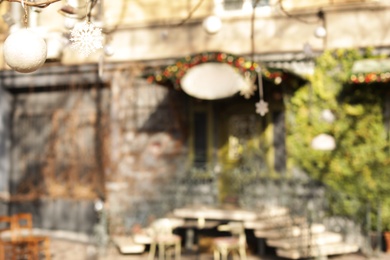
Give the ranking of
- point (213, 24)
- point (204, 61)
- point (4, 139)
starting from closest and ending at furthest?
point (213, 24)
point (204, 61)
point (4, 139)

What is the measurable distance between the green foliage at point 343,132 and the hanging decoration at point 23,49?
8.70 metres

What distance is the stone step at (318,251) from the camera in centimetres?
894

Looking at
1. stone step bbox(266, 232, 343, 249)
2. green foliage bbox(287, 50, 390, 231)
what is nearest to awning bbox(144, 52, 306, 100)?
green foliage bbox(287, 50, 390, 231)

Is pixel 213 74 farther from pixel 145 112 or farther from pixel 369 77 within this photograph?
pixel 369 77

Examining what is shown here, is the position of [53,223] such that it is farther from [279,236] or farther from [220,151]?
[279,236]

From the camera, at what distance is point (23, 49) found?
2996mm

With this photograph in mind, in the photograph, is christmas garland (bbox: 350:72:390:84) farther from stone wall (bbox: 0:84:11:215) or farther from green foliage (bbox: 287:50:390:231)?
stone wall (bbox: 0:84:11:215)

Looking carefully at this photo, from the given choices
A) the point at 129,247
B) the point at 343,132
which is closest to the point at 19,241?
the point at 129,247

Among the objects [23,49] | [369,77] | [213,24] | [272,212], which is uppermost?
[213,24]

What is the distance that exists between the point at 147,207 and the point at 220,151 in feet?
7.74

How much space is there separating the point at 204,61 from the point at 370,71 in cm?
348

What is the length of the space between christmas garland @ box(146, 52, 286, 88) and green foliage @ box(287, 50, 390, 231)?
1259 millimetres

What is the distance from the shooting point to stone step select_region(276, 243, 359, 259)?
894 centimetres

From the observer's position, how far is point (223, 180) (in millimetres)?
11852
